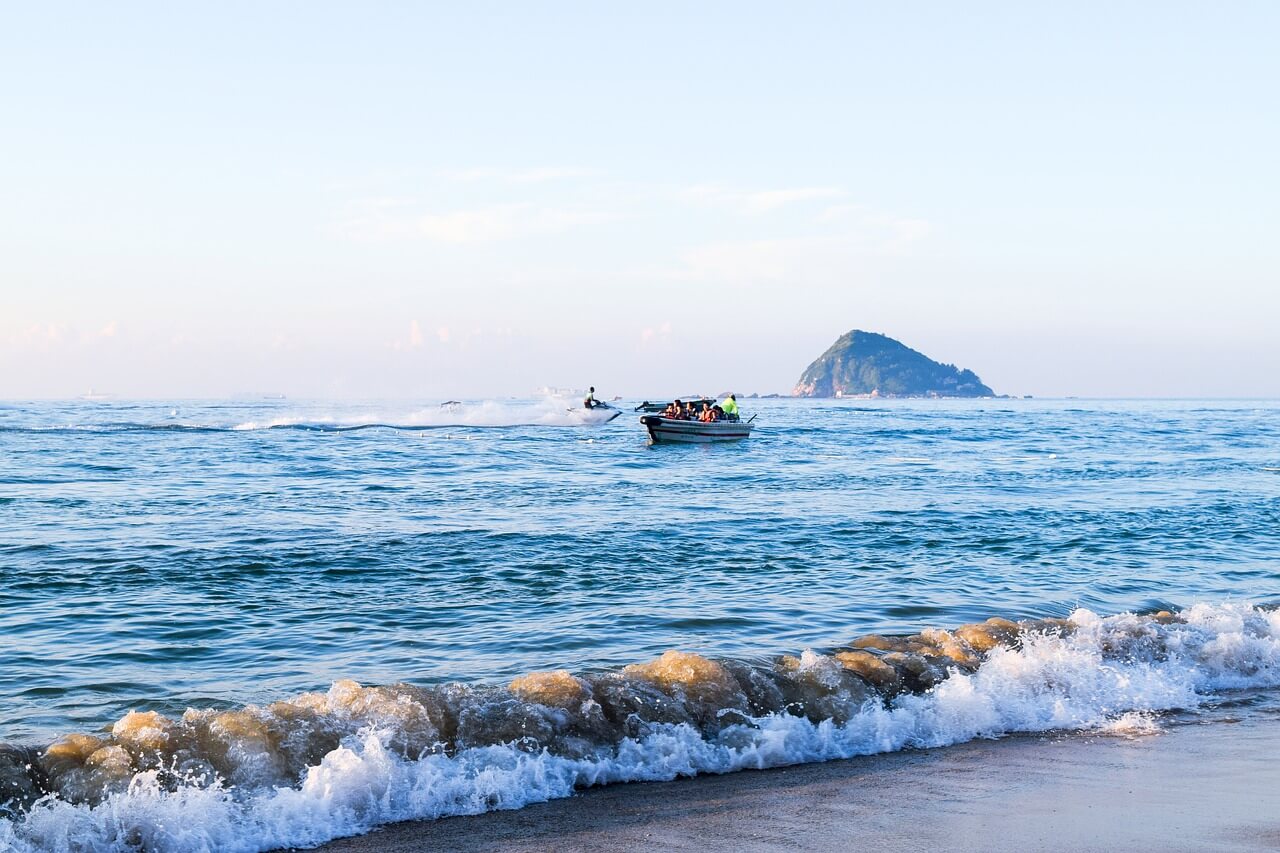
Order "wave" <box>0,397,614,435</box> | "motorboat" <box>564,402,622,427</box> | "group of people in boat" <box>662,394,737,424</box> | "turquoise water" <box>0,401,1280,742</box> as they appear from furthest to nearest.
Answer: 1. "motorboat" <box>564,402,622,427</box>
2. "wave" <box>0,397,614,435</box>
3. "group of people in boat" <box>662,394,737,424</box>
4. "turquoise water" <box>0,401,1280,742</box>

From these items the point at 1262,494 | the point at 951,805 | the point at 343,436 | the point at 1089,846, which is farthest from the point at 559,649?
the point at 343,436

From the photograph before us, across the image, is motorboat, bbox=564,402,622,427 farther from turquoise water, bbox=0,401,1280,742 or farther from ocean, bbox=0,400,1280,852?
ocean, bbox=0,400,1280,852

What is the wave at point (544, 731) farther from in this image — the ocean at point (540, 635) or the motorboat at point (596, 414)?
the motorboat at point (596, 414)

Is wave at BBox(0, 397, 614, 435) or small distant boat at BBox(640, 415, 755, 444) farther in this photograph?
wave at BBox(0, 397, 614, 435)

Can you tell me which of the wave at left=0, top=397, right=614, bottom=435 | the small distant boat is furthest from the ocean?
the wave at left=0, top=397, right=614, bottom=435

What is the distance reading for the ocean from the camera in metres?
6.25

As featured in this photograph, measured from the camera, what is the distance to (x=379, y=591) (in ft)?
41.9

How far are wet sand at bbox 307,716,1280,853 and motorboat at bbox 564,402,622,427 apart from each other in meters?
59.4

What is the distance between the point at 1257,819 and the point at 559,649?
19.0 feet

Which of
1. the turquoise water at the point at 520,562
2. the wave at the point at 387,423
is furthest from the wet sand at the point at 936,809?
the wave at the point at 387,423

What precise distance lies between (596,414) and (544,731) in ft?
198

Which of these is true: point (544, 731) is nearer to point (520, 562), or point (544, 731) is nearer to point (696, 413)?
point (520, 562)

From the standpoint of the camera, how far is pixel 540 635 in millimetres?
10445

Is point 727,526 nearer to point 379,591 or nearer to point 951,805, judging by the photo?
point 379,591
